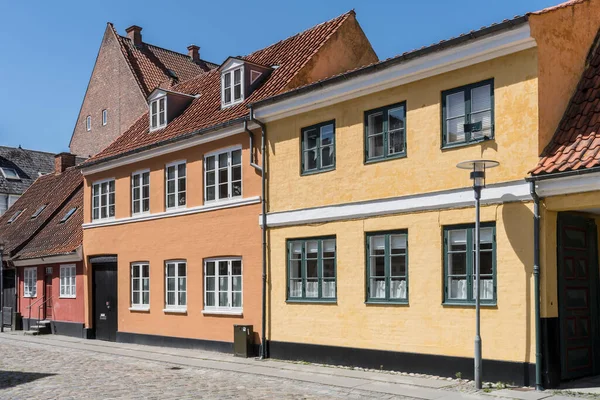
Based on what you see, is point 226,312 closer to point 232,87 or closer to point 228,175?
point 228,175

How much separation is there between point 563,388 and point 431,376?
2.53 m

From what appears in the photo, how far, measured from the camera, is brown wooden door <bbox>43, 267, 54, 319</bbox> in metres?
28.0

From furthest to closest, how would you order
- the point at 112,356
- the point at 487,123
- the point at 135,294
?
1. the point at 135,294
2. the point at 112,356
3. the point at 487,123

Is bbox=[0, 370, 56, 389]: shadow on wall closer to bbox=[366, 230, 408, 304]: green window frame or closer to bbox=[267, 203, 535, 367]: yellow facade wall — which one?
bbox=[267, 203, 535, 367]: yellow facade wall

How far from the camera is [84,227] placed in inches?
1014

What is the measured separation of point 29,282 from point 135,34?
14.6 m

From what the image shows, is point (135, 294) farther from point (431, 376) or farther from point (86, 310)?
point (431, 376)

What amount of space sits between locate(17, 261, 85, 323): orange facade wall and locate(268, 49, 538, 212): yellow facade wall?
11.1 m

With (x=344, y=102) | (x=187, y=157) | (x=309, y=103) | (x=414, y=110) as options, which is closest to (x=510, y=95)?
(x=414, y=110)

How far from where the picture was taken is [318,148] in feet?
55.1

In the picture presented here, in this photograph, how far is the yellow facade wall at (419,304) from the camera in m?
12.5

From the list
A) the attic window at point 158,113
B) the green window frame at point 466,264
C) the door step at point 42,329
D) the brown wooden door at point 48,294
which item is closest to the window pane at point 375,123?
the green window frame at point 466,264

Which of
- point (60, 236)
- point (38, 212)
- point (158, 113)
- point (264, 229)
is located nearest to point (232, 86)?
point (158, 113)

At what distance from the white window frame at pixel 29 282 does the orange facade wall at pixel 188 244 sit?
5217mm
